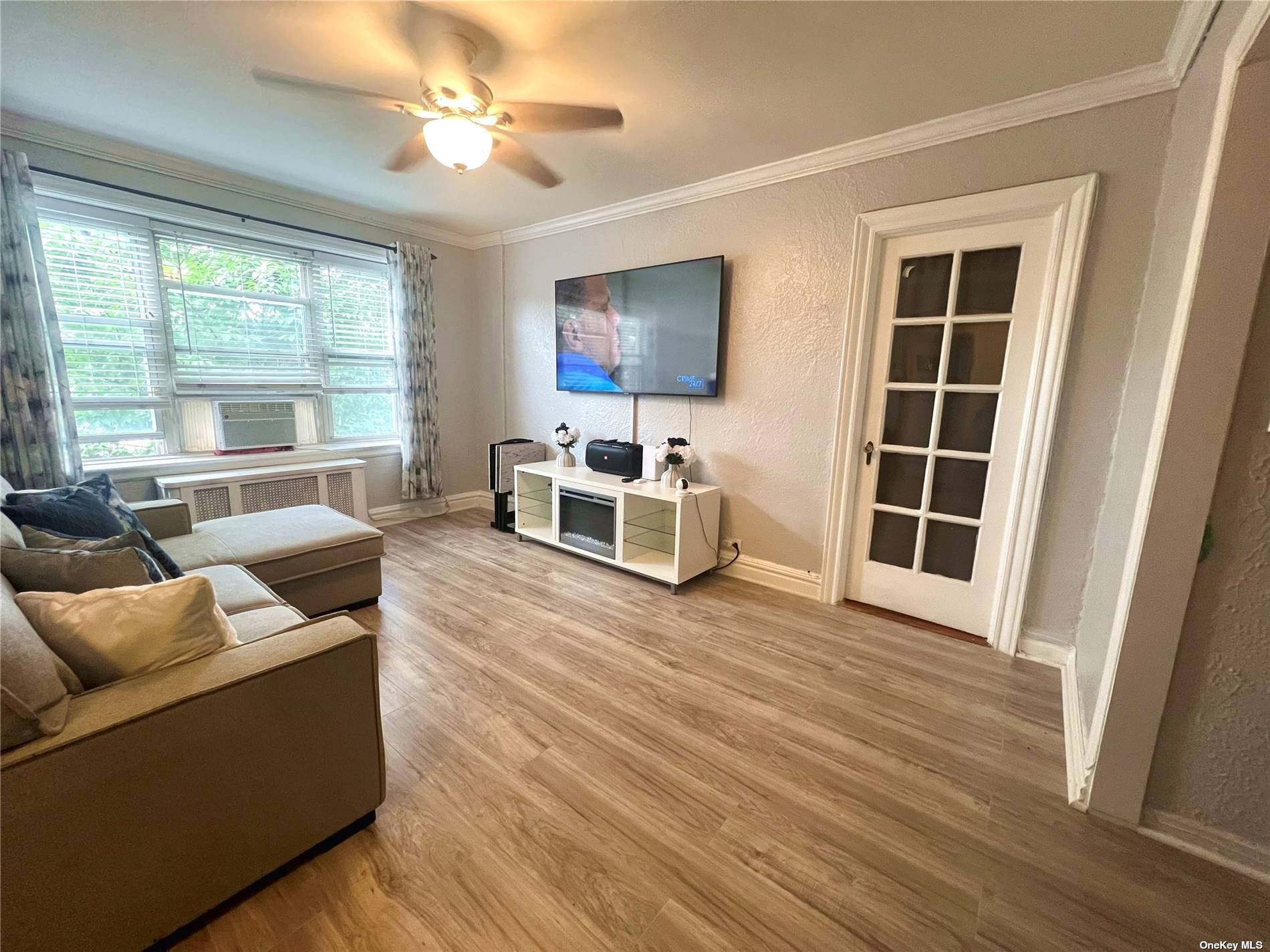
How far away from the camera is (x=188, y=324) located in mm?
3188

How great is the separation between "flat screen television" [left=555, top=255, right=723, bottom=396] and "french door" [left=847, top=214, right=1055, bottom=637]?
969 mm

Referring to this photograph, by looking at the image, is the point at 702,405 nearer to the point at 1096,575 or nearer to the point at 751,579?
the point at 751,579

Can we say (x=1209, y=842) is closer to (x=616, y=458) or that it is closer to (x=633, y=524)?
(x=633, y=524)

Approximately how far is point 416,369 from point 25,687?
11.8 feet

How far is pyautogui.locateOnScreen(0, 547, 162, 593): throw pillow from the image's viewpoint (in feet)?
3.98

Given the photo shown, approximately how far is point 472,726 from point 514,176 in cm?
302

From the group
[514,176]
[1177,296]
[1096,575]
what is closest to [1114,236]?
[1177,296]

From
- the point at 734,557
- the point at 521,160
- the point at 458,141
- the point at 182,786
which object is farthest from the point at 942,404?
the point at 182,786

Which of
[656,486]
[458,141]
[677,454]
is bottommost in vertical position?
[656,486]

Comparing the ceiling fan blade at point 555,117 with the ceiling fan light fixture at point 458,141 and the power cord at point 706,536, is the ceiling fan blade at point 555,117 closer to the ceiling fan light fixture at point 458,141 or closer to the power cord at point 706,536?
the ceiling fan light fixture at point 458,141

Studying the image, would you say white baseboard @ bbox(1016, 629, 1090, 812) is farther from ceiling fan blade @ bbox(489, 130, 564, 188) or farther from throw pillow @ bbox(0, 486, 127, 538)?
throw pillow @ bbox(0, 486, 127, 538)

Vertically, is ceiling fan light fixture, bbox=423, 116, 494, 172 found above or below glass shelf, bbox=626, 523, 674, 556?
above

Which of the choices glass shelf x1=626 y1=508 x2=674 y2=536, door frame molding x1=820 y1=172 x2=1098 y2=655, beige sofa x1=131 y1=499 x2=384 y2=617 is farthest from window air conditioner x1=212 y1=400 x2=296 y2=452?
door frame molding x1=820 y1=172 x2=1098 y2=655

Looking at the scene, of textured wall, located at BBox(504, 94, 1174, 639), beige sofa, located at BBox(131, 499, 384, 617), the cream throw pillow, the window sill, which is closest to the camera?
the cream throw pillow
